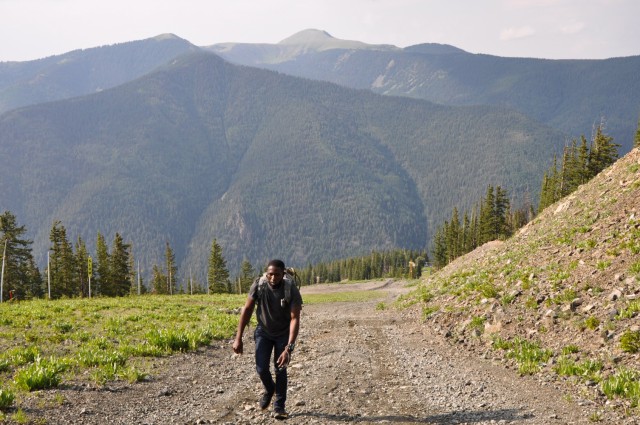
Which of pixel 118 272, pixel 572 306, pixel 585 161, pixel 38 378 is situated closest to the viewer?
pixel 38 378

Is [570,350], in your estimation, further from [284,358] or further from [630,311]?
[284,358]

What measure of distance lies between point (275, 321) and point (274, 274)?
1.03 meters

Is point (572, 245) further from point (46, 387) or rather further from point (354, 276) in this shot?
point (354, 276)

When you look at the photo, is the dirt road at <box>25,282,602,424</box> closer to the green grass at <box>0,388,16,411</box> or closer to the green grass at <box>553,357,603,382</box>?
the green grass at <box>0,388,16,411</box>

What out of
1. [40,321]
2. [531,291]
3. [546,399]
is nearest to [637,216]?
[531,291]

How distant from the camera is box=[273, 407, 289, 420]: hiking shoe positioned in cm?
922

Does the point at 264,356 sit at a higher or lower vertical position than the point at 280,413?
higher

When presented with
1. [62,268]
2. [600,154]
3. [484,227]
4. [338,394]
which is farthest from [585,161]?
[62,268]

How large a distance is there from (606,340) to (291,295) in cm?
851

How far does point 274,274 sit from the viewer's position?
9281mm

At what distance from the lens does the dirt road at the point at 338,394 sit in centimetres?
921

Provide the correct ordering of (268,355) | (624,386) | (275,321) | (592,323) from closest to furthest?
1. (624,386)
2. (275,321)
3. (268,355)
4. (592,323)

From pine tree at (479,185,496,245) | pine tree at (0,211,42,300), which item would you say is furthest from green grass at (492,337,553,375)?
pine tree at (479,185,496,245)

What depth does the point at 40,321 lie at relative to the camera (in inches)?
798
